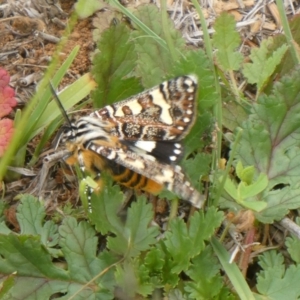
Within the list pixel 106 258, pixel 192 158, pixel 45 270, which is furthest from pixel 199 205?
pixel 45 270

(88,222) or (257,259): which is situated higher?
(88,222)

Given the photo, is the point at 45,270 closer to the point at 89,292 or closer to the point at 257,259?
the point at 89,292

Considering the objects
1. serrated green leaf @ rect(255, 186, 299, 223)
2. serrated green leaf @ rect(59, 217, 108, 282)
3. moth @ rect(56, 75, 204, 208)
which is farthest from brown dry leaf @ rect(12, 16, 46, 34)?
serrated green leaf @ rect(255, 186, 299, 223)

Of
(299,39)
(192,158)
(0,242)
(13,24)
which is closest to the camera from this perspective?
(0,242)

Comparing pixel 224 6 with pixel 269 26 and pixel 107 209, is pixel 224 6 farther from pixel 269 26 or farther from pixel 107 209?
pixel 107 209

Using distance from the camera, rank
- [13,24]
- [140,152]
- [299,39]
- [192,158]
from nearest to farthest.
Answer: [140,152] → [192,158] → [299,39] → [13,24]

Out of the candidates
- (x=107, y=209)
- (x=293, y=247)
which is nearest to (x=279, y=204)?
(x=293, y=247)
